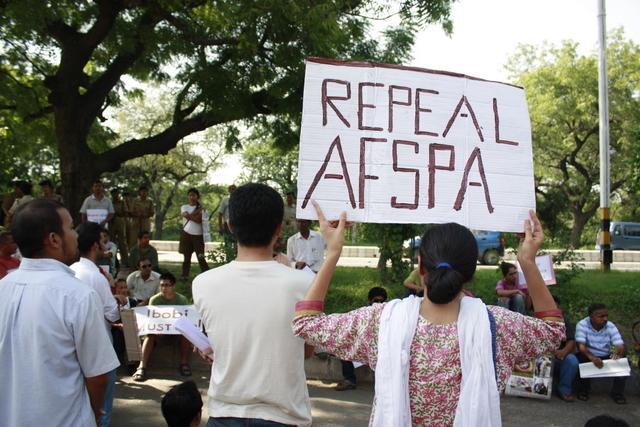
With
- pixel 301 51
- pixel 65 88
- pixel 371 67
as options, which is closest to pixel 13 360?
pixel 371 67

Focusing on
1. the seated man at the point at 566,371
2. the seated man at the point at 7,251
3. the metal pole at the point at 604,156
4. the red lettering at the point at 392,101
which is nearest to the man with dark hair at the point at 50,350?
the red lettering at the point at 392,101

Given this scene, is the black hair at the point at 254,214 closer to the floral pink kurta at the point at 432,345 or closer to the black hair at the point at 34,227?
the floral pink kurta at the point at 432,345

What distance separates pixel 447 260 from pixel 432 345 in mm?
286

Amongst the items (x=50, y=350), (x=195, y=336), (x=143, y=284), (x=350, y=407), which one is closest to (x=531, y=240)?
(x=195, y=336)

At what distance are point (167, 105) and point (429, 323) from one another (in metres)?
34.5

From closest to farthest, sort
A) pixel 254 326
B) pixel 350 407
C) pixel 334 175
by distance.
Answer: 1. pixel 254 326
2. pixel 334 175
3. pixel 350 407

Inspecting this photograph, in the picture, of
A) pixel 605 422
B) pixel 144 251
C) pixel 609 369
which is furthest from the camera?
pixel 144 251

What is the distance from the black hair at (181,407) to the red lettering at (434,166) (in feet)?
5.44

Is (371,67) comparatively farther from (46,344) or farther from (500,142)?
(46,344)

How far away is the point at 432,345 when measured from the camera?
221 centimetres

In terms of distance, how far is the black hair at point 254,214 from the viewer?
250 centimetres

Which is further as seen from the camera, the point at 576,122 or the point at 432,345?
the point at 576,122

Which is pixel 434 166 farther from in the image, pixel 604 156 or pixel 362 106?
pixel 604 156

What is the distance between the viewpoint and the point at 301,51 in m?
11.2
